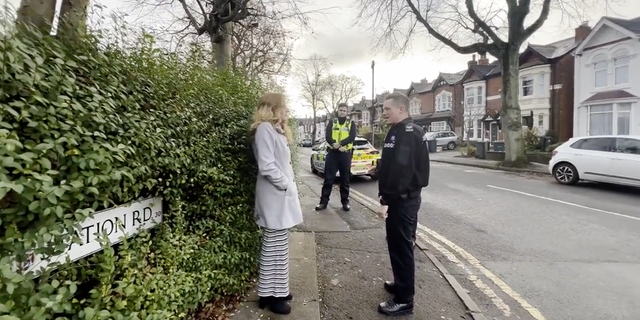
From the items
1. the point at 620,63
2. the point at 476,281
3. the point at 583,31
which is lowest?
the point at 476,281

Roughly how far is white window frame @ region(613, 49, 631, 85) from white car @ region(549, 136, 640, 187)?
15637 mm

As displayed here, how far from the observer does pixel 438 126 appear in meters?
43.8

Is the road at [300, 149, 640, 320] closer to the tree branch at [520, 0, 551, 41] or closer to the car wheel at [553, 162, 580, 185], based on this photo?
the car wheel at [553, 162, 580, 185]

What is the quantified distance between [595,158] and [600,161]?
0.17 m

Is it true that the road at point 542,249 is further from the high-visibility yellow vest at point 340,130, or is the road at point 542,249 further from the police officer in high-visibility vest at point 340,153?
the high-visibility yellow vest at point 340,130

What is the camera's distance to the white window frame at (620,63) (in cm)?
2156

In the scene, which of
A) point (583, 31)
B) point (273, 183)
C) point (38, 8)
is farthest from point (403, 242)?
point (583, 31)

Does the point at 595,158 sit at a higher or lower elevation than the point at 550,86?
lower

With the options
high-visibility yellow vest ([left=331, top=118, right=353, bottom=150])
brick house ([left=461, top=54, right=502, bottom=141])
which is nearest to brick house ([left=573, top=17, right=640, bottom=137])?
brick house ([left=461, top=54, right=502, bottom=141])

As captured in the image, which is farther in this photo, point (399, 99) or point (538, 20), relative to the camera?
point (538, 20)

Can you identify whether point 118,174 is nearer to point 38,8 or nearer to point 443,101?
point 38,8

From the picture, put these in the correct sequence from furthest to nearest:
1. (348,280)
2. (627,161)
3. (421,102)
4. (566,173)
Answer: (421,102), (566,173), (627,161), (348,280)

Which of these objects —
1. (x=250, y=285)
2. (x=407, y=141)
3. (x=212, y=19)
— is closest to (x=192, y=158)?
(x=250, y=285)

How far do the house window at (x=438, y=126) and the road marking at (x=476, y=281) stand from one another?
3981 cm
